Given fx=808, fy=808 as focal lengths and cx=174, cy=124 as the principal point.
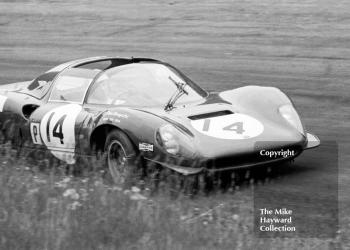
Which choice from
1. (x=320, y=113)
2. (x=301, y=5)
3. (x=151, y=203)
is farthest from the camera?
(x=301, y=5)

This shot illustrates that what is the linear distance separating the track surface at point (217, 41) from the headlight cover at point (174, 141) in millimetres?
1812

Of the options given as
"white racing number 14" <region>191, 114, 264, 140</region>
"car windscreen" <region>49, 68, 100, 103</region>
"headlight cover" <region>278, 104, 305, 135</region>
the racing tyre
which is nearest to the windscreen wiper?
"white racing number 14" <region>191, 114, 264, 140</region>

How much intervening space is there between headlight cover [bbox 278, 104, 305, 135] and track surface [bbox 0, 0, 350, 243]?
0.58 m

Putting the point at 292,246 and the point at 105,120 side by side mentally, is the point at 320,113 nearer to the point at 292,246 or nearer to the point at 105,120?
the point at 105,120

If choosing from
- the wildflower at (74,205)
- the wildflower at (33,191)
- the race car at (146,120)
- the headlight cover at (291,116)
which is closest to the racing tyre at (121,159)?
the race car at (146,120)

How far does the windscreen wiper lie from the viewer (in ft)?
22.8

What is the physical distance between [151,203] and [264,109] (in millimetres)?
2257

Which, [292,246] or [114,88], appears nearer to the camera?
[292,246]

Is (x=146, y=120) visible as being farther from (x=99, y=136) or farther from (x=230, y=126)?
(x=230, y=126)

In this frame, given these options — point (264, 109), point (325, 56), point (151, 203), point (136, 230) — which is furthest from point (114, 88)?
point (325, 56)

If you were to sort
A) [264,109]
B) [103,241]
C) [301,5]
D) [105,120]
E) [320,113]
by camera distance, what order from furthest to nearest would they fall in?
[301,5] → [320,113] → [264,109] → [105,120] → [103,241]

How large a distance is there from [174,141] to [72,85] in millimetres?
1861

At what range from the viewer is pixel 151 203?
510cm

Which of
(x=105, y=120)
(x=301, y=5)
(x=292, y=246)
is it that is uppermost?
(x=301, y=5)
